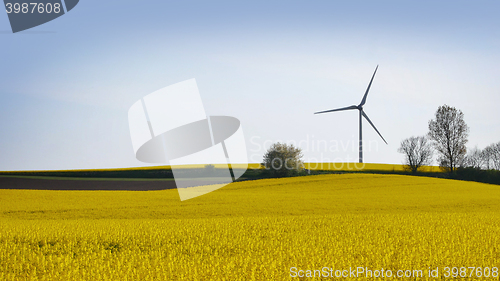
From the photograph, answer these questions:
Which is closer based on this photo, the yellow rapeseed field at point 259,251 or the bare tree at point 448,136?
the yellow rapeseed field at point 259,251

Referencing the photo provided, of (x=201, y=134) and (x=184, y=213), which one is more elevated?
(x=201, y=134)

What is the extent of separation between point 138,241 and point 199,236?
2.07 metres

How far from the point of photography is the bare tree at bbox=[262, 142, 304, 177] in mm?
57281

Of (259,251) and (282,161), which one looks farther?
(282,161)

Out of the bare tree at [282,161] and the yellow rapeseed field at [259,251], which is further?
the bare tree at [282,161]

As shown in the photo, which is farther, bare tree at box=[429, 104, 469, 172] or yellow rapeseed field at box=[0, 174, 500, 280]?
bare tree at box=[429, 104, 469, 172]

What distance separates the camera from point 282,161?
5769 cm

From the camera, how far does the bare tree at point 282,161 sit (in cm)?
5728

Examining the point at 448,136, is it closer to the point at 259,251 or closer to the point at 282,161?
the point at 282,161

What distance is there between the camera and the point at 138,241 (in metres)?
12.1

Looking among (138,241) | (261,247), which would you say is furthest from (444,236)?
(138,241)

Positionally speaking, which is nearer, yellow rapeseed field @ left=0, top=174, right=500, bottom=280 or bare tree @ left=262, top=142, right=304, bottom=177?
yellow rapeseed field @ left=0, top=174, right=500, bottom=280

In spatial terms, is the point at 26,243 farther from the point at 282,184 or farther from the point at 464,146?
the point at 464,146

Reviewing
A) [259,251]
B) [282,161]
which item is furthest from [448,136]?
[259,251]
